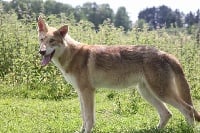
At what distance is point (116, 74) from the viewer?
6.68m

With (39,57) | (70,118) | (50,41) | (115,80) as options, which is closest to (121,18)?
(39,57)

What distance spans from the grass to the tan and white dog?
1.32ft

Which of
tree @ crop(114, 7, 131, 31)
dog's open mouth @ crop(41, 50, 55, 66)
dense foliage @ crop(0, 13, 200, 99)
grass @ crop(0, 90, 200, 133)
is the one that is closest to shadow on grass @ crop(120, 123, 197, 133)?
grass @ crop(0, 90, 200, 133)

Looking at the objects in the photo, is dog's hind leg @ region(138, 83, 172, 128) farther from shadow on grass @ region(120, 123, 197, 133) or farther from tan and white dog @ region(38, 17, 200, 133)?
shadow on grass @ region(120, 123, 197, 133)

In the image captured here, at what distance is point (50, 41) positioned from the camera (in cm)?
638

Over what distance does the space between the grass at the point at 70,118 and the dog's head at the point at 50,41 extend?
4.01 ft

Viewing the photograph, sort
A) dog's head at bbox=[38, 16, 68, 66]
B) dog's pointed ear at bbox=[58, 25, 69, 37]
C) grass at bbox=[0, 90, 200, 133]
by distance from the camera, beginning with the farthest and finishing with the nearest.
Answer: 1. grass at bbox=[0, 90, 200, 133]
2. dog's pointed ear at bbox=[58, 25, 69, 37]
3. dog's head at bbox=[38, 16, 68, 66]

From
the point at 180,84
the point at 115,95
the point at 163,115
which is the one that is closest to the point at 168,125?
the point at 163,115

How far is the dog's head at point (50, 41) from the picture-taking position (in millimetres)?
6332

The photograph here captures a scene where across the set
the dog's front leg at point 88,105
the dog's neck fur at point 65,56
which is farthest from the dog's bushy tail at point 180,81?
the dog's neck fur at point 65,56

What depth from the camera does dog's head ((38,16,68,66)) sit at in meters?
6.33

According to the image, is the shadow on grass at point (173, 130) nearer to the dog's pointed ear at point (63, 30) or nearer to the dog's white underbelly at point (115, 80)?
the dog's white underbelly at point (115, 80)

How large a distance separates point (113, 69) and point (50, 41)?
3.63 ft

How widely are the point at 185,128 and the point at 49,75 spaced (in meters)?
5.55
